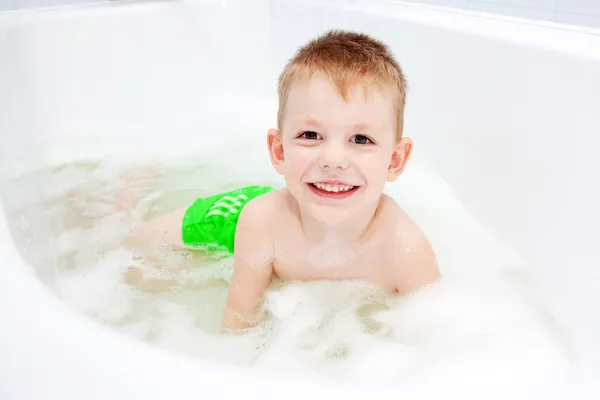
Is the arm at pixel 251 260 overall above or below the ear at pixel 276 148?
below

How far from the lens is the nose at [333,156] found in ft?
2.72

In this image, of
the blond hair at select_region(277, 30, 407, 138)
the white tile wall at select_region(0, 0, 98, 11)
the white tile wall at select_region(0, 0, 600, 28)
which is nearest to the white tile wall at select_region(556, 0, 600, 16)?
the white tile wall at select_region(0, 0, 600, 28)

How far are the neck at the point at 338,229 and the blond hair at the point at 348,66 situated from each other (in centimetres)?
16

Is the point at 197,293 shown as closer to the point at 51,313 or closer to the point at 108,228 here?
the point at 108,228

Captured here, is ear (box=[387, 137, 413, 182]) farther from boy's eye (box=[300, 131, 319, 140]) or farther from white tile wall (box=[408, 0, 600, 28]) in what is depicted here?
white tile wall (box=[408, 0, 600, 28])

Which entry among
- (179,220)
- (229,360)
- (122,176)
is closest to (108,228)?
(179,220)

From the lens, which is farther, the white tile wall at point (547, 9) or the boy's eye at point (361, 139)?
the white tile wall at point (547, 9)

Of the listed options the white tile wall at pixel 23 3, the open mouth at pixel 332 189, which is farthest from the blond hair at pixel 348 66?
the white tile wall at pixel 23 3

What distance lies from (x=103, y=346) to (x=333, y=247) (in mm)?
631

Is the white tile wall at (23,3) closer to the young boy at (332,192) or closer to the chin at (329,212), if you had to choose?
the young boy at (332,192)

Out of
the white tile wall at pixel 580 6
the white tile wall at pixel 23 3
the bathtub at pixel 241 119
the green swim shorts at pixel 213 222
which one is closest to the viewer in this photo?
the bathtub at pixel 241 119

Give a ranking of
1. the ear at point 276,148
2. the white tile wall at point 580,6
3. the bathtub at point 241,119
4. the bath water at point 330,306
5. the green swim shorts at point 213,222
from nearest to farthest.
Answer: the bathtub at point 241,119
the bath water at point 330,306
the ear at point 276,148
the green swim shorts at point 213,222
the white tile wall at point 580,6

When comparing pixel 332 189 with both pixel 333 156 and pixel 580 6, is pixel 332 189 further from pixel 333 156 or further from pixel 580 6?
pixel 580 6

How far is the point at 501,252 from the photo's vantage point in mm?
1173
